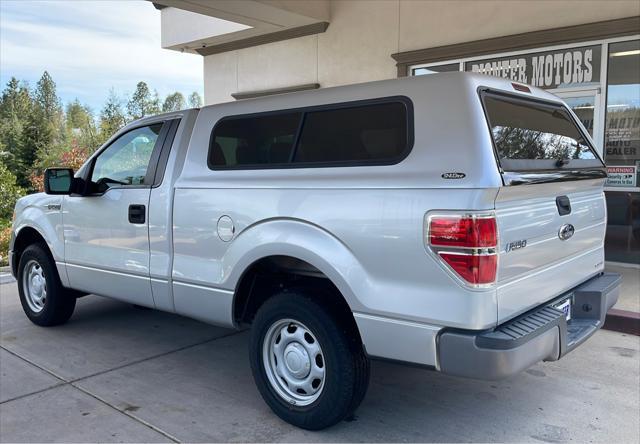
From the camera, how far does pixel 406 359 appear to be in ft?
10.1

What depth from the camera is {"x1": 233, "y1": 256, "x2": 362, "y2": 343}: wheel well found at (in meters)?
3.48

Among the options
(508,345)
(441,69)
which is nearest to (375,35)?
(441,69)

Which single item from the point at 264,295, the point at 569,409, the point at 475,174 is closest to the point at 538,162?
the point at 475,174

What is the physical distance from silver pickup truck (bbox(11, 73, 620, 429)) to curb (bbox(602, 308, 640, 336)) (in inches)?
60.9

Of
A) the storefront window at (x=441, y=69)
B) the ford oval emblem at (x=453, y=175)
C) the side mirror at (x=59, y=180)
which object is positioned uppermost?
the storefront window at (x=441, y=69)

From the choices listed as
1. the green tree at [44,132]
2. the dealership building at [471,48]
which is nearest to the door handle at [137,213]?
the dealership building at [471,48]

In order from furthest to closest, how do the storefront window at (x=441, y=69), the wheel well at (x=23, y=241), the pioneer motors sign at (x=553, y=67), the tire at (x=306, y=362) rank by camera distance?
1. the storefront window at (x=441, y=69)
2. the pioneer motors sign at (x=553, y=67)
3. the wheel well at (x=23, y=241)
4. the tire at (x=306, y=362)

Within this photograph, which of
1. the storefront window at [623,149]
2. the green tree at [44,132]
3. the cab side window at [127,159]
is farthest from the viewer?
the green tree at [44,132]

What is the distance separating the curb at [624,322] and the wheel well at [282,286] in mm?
3349

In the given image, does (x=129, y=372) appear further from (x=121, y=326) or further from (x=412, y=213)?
(x=412, y=213)

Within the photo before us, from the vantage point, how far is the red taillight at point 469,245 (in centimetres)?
280

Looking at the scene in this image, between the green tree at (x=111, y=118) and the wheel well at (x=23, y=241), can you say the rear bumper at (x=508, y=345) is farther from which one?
the green tree at (x=111, y=118)

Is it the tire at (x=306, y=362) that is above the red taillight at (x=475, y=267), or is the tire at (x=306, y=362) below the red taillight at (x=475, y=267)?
below

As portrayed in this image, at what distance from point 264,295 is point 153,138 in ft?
5.27
